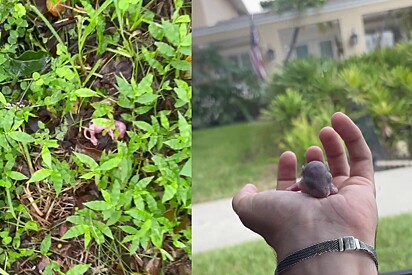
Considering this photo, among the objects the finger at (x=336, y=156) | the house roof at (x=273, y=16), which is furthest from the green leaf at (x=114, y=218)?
the house roof at (x=273, y=16)

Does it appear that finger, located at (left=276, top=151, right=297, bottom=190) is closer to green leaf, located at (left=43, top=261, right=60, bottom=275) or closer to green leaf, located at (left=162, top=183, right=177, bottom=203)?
green leaf, located at (left=162, top=183, right=177, bottom=203)

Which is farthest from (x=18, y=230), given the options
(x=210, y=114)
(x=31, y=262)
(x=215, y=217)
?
(x=210, y=114)

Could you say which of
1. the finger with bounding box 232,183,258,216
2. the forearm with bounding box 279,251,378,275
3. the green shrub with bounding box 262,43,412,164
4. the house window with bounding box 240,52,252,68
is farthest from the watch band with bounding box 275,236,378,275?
the house window with bounding box 240,52,252,68

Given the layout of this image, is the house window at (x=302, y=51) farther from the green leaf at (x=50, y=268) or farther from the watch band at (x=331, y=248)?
the green leaf at (x=50, y=268)

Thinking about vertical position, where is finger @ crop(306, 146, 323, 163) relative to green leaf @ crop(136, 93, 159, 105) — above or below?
below

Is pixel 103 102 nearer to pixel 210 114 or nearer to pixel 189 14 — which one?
pixel 189 14

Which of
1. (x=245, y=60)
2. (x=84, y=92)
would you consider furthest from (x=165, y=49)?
(x=245, y=60)
